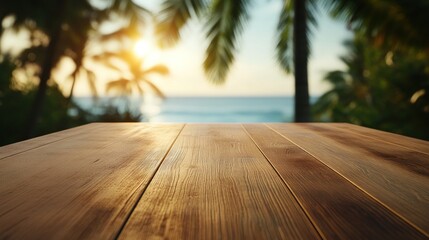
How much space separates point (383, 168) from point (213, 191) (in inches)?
19.2

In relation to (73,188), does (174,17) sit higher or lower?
higher

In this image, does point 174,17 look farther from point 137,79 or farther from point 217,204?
point 137,79

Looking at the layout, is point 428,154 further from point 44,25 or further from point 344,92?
point 344,92

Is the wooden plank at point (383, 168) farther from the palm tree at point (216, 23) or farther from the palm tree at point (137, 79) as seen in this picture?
the palm tree at point (137, 79)

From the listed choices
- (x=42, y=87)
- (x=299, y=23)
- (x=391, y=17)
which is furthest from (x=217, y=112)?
(x=299, y=23)

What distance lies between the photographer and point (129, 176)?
2.73 feet

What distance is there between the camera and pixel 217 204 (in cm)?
64

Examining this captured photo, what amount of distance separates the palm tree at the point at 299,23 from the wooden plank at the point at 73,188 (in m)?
2.96

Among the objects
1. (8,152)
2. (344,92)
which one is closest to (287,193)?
(8,152)

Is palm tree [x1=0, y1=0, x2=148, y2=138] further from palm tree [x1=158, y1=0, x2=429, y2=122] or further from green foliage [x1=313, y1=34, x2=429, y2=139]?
green foliage [x1=313, y1=34, x2=429, y2=139]

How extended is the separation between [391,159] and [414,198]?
372 millimetres

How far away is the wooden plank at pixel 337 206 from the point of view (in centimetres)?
54

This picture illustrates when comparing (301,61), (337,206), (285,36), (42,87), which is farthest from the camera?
(42,87)

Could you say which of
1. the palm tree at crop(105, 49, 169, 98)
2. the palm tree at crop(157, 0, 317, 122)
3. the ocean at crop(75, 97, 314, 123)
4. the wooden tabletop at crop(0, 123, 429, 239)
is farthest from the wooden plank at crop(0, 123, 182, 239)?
the palm tree at crop(105, 49, 169, 98)
